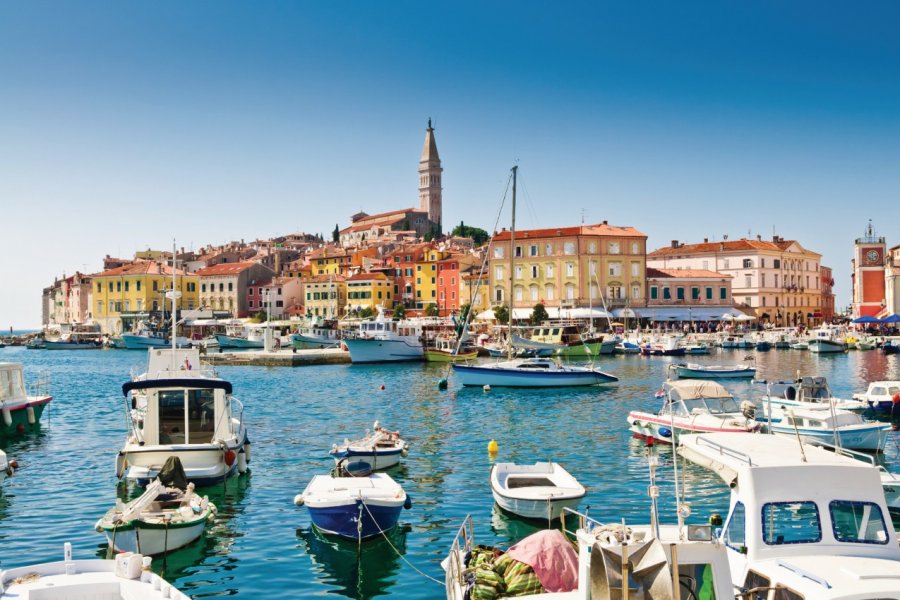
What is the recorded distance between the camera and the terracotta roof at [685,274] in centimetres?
8912

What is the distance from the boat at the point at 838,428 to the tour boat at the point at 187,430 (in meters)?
12.6

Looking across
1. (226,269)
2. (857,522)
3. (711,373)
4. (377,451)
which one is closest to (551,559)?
(857,522)

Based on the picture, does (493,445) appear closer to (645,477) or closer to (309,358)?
(645,477)

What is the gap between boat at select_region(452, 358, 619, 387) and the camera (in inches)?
1567

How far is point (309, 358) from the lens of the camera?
207 feet

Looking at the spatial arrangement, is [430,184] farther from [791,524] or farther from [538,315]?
[791,524]

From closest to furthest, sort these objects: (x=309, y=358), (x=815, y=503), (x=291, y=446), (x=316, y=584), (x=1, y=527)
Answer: (x=815, y=503) → (x=316, y=584) → (x=1, y=527) → (x=291, y=446) → (x=309, y=358)

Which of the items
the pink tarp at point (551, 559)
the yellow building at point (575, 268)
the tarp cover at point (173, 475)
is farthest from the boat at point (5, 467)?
the yellow building at point (575, 268)

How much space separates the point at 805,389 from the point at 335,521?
58.4 feet

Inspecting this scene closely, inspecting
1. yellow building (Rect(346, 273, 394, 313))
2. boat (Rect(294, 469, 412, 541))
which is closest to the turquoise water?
boat (Rect(294, 469, 412, 541))

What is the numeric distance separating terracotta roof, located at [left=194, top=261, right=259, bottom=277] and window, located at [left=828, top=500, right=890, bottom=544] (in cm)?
11000

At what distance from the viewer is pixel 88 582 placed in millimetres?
8742

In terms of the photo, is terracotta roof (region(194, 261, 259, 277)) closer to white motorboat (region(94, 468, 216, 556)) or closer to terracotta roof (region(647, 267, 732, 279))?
terracotta roof (region(647, 267, 732, 279))

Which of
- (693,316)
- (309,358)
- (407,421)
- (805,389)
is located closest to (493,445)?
(407,421)
